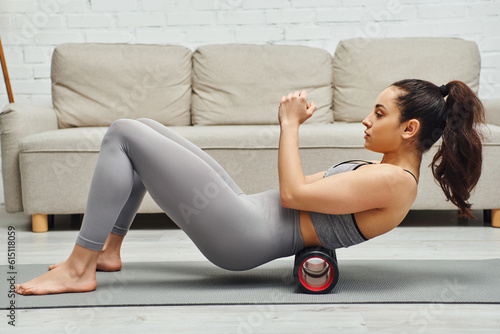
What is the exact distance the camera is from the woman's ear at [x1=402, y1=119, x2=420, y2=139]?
138 cm

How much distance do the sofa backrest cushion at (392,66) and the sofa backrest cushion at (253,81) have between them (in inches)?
4.4

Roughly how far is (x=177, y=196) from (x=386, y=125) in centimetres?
55

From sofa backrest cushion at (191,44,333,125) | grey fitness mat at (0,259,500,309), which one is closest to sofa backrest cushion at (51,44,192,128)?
sofa backrest cushion at (191,44,333,125)

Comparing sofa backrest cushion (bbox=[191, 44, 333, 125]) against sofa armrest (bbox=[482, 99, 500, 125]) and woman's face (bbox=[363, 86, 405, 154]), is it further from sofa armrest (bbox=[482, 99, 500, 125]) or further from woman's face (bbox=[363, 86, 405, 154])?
woman's face (bbox=[363, 86, 405, 154])

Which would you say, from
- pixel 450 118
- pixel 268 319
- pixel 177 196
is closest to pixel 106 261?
pixel 177 196

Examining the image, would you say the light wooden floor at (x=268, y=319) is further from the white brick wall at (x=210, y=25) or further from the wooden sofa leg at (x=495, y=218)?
the white brick wall at (x=210, y=25)

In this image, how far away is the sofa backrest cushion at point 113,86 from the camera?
2932mm

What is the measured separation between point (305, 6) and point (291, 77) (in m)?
0.52

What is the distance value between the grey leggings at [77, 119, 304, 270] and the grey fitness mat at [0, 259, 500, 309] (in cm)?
13

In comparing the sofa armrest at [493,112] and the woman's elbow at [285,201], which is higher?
the woman's elbow at [285,201]

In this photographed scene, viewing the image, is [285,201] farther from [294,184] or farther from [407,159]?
[407,159]

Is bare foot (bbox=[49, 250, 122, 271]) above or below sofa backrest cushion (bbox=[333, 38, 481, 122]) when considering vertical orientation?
below

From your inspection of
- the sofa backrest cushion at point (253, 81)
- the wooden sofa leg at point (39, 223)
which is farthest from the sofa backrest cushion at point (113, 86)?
the wooden sofa leg at point (39, 223)

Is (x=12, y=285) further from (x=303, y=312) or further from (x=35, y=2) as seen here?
(x=35, y=2)
